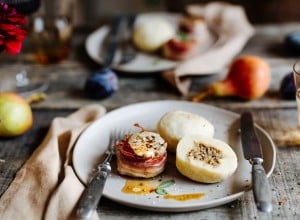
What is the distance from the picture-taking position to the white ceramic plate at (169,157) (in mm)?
965

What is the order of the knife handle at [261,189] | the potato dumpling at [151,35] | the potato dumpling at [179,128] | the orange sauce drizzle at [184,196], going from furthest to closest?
1. the potato dumpling at [151,35]
2. the potato dumpling at [179,128]
3. the orange sauce drizzle at [184,196]
4. the knife handle at [261,189]

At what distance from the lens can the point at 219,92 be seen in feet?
4.68

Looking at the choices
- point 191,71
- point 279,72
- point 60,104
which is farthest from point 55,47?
point 279,72

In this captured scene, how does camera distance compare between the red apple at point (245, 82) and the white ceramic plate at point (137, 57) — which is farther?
the white ceramic plate at point (137, 57)

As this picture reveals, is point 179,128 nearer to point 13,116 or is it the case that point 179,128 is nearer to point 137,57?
point 13,116

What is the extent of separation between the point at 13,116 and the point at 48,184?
0.90 feet

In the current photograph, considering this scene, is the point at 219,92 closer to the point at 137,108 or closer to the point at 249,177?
the point at 137,108

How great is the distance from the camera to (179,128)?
113cm

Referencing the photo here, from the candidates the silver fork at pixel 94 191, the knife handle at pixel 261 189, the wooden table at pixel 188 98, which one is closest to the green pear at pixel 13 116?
the wooden table at pixel 188 98

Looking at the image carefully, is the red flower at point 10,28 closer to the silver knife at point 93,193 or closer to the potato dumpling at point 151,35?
the silver knife at point 93,193

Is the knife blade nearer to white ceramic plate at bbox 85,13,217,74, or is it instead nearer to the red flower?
white ceramic plate at bbox 85,13,217,74

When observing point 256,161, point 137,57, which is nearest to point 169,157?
point 256,161

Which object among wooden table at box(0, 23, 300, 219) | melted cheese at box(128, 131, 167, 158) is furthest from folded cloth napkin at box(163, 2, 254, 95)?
melted cheese at box(128, 131, 167, 158)

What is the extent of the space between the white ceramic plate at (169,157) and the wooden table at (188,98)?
0.08 feet
